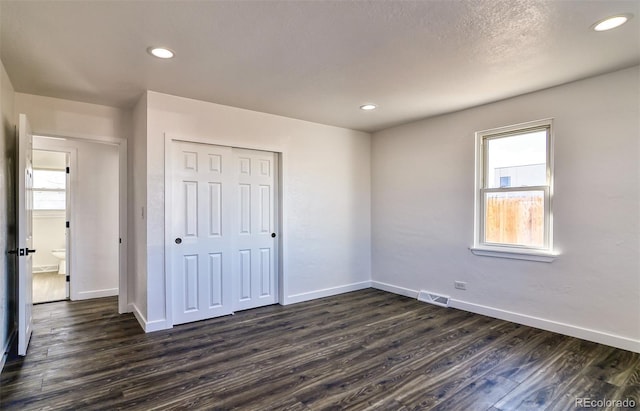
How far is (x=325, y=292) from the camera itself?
487cm

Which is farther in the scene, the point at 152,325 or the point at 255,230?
the point at 255,230

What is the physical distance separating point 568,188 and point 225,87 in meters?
3.59

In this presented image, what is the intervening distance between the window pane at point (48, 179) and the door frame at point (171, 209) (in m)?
4.68

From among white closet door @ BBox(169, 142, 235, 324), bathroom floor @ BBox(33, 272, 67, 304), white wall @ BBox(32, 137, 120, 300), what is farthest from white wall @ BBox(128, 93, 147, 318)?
bathroom floor @ BBox(33, 272, 67, 304)

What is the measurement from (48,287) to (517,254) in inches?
269

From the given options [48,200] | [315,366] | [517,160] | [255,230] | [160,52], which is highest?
[160,52]

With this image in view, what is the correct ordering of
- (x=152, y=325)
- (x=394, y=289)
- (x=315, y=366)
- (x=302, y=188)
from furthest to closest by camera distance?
(x=394, y=289) < (x=302, y=188) < (x=152, y=325) < (x=315, y=366)

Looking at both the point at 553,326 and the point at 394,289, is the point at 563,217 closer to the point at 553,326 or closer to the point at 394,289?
the point at 553,326

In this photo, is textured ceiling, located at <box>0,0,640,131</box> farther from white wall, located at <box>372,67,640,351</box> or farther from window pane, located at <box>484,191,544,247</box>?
window pane, located at <box>484,191,544,247</box>

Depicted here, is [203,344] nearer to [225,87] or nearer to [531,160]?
[225,87]

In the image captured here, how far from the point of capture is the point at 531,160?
12.0 ft

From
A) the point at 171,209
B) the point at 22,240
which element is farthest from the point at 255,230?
the point at 22,240

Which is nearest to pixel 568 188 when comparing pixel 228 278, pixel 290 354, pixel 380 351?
pixel 380 351

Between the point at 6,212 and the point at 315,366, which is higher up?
the point at 6,212
